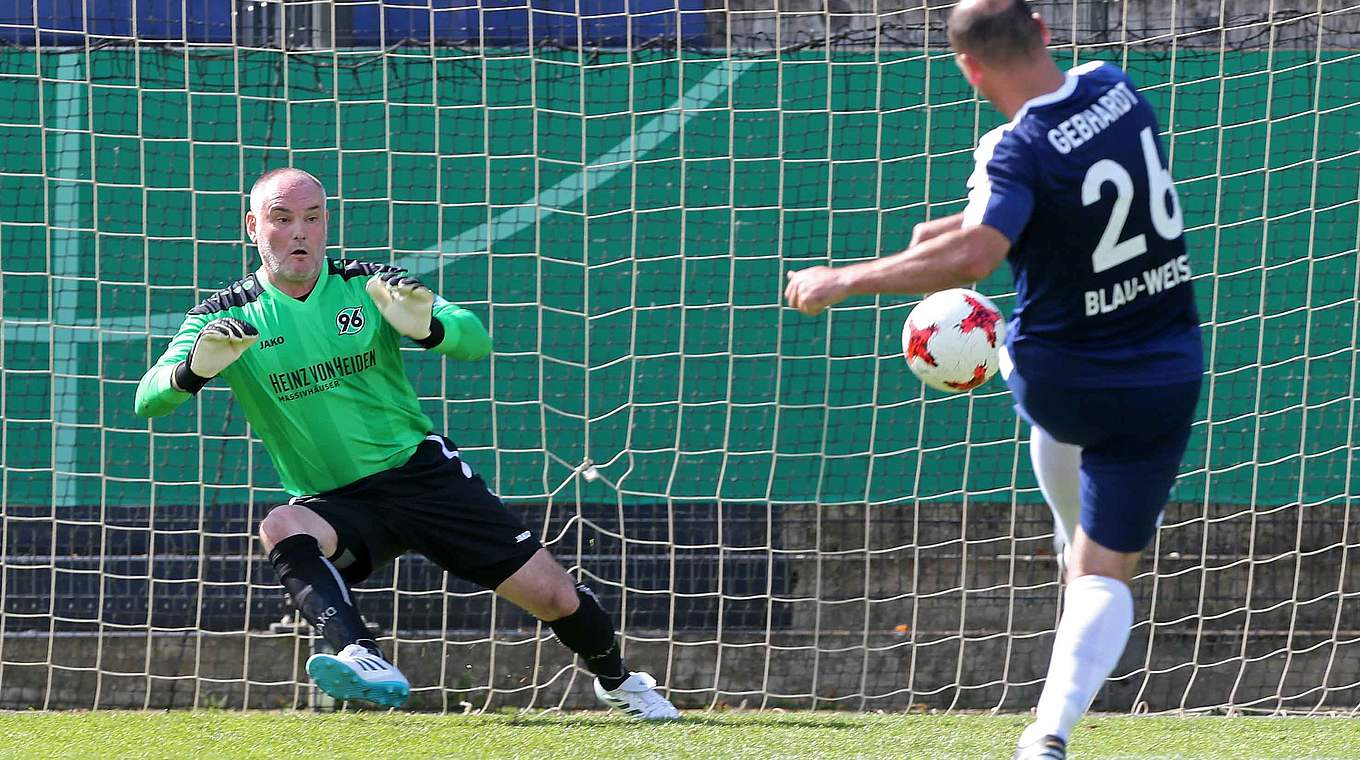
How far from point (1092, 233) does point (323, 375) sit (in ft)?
7.76

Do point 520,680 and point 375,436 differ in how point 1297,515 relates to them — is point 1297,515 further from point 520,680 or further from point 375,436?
point 375,436

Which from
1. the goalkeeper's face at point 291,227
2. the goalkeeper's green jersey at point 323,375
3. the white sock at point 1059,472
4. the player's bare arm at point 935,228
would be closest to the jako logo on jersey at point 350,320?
the goalkeeper's green jersey at point 323,375

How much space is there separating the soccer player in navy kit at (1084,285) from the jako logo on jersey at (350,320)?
70.6 inches

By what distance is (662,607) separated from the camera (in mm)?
5930

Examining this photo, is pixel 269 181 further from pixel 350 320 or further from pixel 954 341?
pixel 954 341

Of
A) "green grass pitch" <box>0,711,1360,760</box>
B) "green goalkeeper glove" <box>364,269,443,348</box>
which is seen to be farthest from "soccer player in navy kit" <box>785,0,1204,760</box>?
"green goalkeeper glove" <box>364,269,443,348</box>

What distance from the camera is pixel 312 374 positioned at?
4574 mm

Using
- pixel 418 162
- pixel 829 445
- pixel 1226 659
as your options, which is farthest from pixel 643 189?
pixel 1226 659

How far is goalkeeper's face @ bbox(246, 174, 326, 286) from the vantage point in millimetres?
4523

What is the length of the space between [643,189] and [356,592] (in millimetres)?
1901

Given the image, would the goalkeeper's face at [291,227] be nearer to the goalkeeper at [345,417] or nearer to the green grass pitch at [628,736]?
the goalkeeper at [345,417]

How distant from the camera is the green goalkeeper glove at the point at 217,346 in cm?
416

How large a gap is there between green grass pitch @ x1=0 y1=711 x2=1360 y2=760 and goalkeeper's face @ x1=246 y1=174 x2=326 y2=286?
1.38 m

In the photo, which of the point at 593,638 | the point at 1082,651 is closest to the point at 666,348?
the point at 593,638
